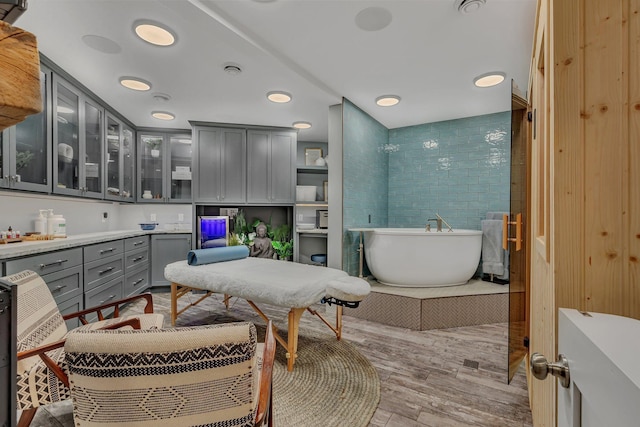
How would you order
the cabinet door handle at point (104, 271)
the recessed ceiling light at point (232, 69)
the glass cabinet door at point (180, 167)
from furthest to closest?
1. the glass cabinet door at point (180, 167)
2. the cabinet door handle at point (104, 271)
3. the recessed ceiling light at point (232, 69)

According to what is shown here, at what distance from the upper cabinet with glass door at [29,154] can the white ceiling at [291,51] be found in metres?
0.55

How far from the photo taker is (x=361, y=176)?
3.85 meters

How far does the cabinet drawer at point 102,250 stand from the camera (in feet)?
8.92

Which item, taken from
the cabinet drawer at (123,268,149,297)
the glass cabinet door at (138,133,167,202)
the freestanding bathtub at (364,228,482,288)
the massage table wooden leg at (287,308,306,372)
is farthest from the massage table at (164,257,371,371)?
the glass cabinet door at (138,133,167,202)

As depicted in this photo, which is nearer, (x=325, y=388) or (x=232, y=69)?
(x=325, y=388)

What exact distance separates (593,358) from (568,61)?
0.75 m

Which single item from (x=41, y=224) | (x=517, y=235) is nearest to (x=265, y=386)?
(x=517, y=235)

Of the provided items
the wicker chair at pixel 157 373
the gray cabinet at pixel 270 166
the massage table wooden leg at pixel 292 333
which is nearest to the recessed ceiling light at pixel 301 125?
the gray cabinet at pixel 270 166

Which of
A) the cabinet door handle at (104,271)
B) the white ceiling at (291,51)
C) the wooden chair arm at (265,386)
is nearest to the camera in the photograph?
the wooden chair arm at (265,386)

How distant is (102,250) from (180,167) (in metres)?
1.85

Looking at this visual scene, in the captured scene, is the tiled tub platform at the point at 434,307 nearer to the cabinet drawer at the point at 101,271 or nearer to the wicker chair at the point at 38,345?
the wicker chair at the point at 38,345

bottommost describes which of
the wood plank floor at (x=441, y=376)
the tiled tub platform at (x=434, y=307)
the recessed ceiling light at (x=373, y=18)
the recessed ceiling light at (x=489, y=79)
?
the wood plank floor at (x=441, y=376)

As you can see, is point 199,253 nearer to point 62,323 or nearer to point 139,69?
point 62,323

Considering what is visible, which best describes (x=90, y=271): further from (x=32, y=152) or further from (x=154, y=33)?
(x=154, y=33)
